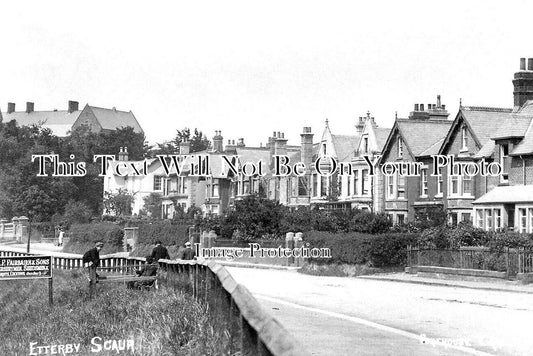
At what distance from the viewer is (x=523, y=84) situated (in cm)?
5491

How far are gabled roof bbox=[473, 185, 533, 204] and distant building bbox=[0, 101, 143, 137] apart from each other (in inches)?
4512

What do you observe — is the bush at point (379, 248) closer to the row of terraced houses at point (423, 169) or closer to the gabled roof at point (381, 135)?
the row of terraced houses at point (423, 169)

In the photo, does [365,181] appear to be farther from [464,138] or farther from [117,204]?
[117,204]

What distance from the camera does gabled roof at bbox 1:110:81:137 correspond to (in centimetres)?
16538

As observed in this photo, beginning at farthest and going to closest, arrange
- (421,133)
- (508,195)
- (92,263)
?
(421,133) < (508,195) < (92,263)

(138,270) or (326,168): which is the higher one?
(326,168)

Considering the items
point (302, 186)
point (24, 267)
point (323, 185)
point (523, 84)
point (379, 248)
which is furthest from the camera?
point (302, 186)

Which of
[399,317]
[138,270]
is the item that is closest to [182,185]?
[138,270]

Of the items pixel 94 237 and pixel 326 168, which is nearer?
pixel 94 237

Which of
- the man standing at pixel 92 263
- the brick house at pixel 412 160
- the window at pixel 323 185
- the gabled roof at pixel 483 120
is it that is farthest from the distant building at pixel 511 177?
the man standing at pixel 92 263

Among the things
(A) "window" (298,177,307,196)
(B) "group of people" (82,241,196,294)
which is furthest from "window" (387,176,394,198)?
(B) "group of people" (82,241,196,294)

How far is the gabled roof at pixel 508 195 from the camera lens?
47.9 m

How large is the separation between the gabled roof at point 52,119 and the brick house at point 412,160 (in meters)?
105

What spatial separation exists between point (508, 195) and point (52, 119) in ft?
424
